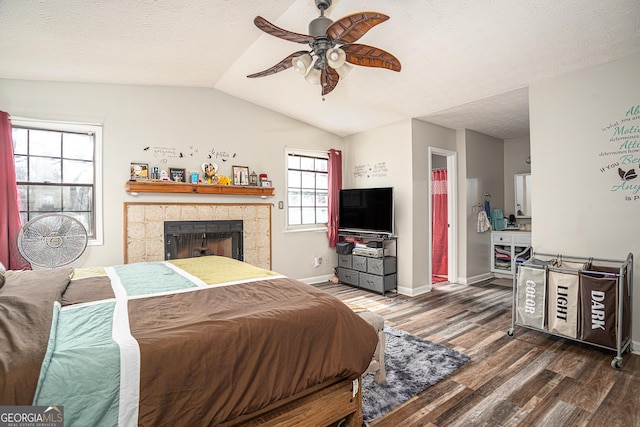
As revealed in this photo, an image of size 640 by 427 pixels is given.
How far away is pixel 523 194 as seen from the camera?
5.19m

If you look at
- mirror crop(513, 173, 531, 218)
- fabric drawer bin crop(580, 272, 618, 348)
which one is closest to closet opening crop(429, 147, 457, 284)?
mirror crop(513, 173, 531, 218)

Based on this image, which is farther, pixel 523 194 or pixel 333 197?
pixel 523 194

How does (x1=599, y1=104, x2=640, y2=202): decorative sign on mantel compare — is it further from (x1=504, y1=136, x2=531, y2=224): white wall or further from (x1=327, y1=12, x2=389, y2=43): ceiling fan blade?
(x1=504, y1=136, x2=531, y2=224): white wall

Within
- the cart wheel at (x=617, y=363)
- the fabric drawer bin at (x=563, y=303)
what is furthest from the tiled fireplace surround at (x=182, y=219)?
the cart wheel at (x=617, y=363)

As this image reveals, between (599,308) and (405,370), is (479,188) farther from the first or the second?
(405,370)

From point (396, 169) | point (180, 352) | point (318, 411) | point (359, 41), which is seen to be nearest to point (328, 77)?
point (359, 41)

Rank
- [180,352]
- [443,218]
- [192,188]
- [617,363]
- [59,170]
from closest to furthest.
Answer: [180,352], [617,363], [59,170], [192,188], [443,218]

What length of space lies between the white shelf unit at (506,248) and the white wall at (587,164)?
1890 millimetres

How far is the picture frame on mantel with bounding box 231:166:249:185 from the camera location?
4.22 meters

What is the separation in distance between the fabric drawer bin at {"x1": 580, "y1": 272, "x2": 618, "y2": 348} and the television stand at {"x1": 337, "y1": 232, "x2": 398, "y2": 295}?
213 cm

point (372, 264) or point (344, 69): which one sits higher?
point (344, 69)

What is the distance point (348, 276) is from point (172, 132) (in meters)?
3.10

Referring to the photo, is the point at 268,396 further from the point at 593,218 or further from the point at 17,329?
the point at 593,218

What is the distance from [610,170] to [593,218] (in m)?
0.43
